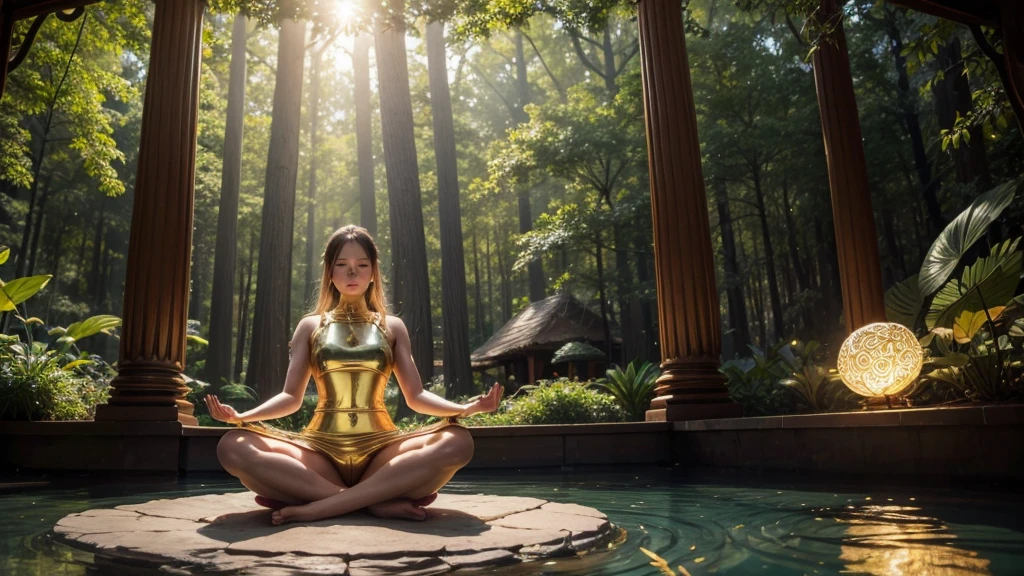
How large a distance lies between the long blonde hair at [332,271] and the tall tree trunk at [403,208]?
1026cm

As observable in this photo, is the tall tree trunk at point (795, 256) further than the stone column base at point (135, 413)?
Yes

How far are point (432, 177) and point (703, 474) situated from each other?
2959cm

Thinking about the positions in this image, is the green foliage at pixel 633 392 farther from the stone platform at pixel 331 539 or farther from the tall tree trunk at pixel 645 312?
the tall tree trunk at pixel 645 312

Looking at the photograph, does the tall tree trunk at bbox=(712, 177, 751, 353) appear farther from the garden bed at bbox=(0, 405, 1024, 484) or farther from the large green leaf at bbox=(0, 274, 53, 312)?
the large green leaf at bbox=(0, 274, 53, 312)

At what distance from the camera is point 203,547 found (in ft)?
8.11

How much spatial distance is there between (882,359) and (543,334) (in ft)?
52.1

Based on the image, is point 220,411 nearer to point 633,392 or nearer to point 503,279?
point 633,392

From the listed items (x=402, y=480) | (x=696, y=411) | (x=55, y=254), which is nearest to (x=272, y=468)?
(x=402, y=480)

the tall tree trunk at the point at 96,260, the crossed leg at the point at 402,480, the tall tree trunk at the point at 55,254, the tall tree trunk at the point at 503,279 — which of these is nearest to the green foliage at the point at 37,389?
the crossed leg at the point at 402,480

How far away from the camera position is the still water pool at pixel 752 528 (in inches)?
90.5

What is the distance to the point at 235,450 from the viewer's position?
3.09 metres

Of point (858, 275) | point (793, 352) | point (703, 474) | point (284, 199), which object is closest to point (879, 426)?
point (703, 474)

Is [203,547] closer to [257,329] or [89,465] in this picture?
[89,465]

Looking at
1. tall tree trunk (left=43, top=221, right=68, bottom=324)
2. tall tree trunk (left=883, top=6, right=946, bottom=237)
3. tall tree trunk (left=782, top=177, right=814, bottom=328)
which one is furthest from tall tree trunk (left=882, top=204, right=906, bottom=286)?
tall tree trunk (left=43, top=221, right=68, bottom=324)
